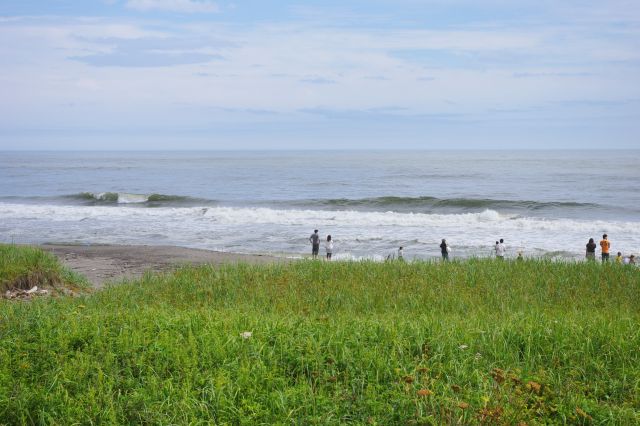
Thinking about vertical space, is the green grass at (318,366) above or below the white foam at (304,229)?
above

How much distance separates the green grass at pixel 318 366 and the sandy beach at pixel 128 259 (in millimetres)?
9373

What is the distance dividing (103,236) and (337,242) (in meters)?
11.7

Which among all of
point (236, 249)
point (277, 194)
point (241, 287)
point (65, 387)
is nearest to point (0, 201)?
point (277, 194)

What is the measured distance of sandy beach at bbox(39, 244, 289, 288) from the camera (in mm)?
19062

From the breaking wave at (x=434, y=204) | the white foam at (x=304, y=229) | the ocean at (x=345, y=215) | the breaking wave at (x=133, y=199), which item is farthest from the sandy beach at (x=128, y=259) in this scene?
the breaking wave at (x=133, y=199)

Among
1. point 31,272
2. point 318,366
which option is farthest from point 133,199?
point 318,366

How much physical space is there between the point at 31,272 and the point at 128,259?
333 inches

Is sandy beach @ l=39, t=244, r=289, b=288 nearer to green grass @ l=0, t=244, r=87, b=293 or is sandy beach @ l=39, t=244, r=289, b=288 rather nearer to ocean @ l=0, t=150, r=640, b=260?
green grass @ l=0, t=244, r=87, b=293

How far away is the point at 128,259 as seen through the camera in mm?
22438

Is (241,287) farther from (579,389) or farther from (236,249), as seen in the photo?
(236,249)

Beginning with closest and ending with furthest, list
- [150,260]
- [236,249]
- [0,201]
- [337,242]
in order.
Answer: [150,260] → [236,249] → [337,242] → [0,201]

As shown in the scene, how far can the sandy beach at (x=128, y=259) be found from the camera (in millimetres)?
19062

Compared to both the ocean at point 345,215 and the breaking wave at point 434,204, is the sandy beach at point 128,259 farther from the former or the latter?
the breaking wave at point 434,204

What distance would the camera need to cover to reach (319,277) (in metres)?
12.9
